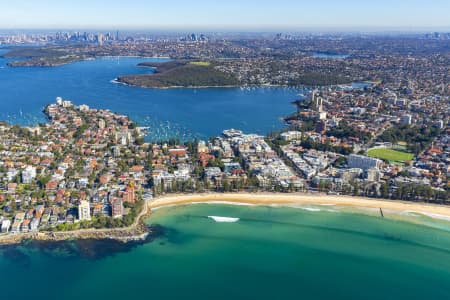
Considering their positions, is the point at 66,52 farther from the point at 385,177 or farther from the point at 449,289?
the point at 449,289

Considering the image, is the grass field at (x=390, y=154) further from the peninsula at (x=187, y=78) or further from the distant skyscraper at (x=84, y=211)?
the peninsula at (x=187, y=78)

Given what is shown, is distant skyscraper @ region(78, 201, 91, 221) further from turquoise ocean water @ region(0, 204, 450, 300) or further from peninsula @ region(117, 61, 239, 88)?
peninsula @ region(117, 61, 239, 88)

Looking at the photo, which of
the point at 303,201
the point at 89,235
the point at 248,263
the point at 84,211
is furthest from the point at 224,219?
the point at 84,211

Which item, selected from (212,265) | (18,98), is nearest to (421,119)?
(212,265)

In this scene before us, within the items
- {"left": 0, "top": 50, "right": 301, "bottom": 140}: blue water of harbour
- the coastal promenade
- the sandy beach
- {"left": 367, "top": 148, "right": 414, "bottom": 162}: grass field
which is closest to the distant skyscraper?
the coastal promenade

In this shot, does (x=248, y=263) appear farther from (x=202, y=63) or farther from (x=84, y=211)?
(x=202, y=63)

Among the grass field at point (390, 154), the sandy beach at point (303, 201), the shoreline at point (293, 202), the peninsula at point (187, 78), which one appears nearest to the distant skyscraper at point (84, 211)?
the shoreline at point (293, 202)
